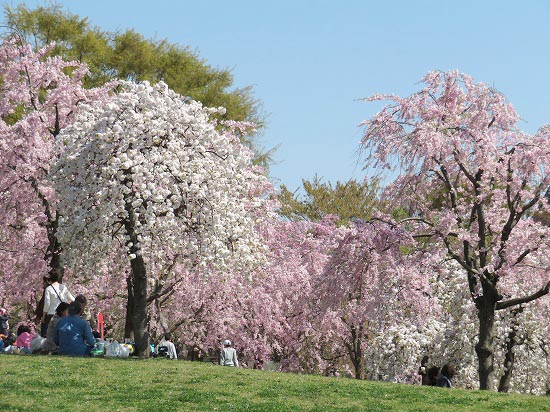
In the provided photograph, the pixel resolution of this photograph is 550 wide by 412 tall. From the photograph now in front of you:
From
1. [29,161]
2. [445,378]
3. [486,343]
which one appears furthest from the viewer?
[29,161]

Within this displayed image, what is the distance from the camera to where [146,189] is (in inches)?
763

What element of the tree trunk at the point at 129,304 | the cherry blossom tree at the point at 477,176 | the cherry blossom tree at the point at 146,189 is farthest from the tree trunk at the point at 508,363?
the tree trunk at the point at 129,304

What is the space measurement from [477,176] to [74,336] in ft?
32.8

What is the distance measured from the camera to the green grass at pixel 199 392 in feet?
43.3

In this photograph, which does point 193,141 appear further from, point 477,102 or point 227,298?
point 227,298

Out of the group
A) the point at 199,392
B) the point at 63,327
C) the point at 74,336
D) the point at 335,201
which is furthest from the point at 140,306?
the point at 335,201

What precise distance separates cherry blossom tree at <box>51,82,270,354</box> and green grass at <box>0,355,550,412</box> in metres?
3.53

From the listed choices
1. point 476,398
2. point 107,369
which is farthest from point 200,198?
point 476,398

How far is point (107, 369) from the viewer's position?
16.5 meters

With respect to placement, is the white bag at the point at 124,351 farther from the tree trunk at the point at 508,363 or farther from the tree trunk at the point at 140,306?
the tree trunk at the point at 508,363

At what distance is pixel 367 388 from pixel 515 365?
1501cm

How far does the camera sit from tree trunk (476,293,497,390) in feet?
66.8

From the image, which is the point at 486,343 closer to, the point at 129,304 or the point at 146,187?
the point at 146,187

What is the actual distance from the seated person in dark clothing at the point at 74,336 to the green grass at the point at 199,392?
45.6 inches
